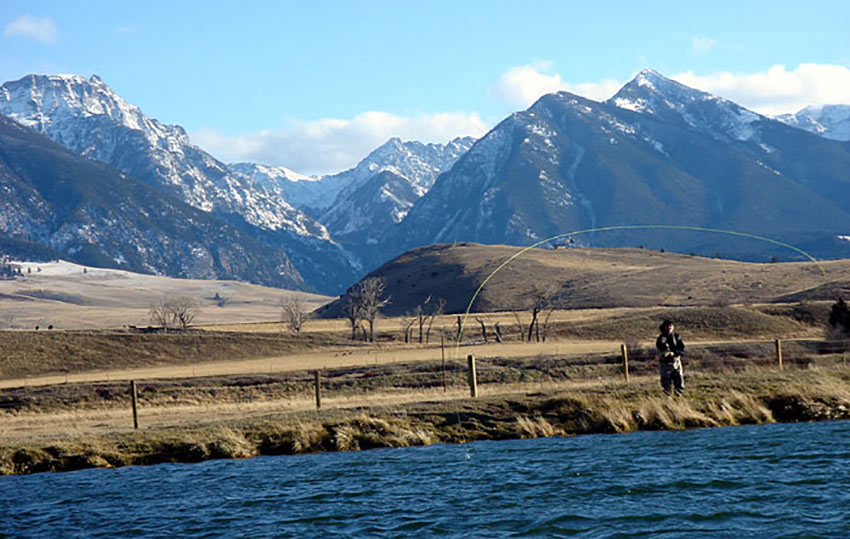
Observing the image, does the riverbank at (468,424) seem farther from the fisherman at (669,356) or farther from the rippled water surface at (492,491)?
the rippled water surface at (492,491)

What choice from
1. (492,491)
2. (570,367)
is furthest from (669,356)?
(570,367)

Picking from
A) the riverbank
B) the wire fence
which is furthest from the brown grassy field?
the wire fence

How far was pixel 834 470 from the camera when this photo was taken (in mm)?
20797

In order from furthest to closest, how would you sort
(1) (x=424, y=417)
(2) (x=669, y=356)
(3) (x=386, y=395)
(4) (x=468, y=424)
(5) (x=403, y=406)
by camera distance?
1. (3) (x=386, y=395)
2. (5) (x=403, y=406)
3. (1) (x=424, y=417)
4. (4) (x=468, y=424)
5. (2) (x=669, y=356)

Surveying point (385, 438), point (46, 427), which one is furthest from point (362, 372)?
point (385, 438)

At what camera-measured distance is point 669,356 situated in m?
28.1

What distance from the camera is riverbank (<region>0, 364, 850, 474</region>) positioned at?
2814cm

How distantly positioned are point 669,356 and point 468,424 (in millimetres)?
6279

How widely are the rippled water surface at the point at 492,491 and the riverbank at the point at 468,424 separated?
106cm

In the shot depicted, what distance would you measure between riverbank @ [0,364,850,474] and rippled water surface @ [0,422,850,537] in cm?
106

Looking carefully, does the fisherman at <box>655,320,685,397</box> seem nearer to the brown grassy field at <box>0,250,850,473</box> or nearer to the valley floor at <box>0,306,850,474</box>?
the valley floor at <box>0,306,850,474</box>

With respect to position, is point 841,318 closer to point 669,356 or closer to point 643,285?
point 669,356

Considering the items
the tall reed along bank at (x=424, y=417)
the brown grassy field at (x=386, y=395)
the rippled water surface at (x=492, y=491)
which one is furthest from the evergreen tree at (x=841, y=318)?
the rippled water surface at (x=492, y=491)

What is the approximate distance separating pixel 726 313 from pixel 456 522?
73.3 m
